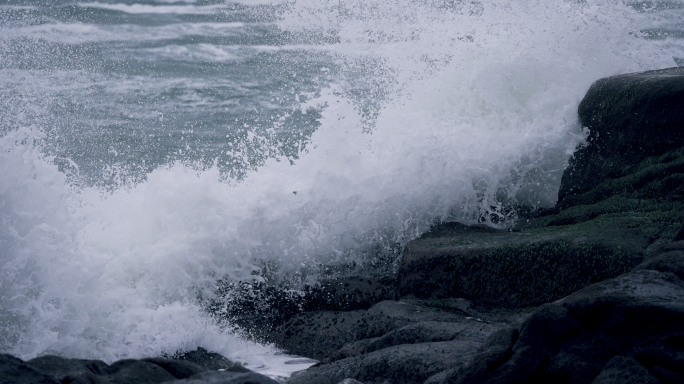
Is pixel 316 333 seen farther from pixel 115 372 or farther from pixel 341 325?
pixel 115 372

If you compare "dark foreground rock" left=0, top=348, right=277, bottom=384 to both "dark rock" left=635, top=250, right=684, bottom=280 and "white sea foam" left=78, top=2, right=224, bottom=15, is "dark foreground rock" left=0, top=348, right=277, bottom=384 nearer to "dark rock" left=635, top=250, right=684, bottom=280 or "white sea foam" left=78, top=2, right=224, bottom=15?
"dark rock" left=635, top=250, right=684, bottom=280

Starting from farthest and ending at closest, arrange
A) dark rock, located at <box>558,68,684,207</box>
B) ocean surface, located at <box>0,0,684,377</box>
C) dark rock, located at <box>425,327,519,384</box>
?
dark rock, located at <box>558,68,684,207</box> → ocean surface, located at <box>0,0,684,377</box> → dark rock, located at <box>425,327,519,384</box>

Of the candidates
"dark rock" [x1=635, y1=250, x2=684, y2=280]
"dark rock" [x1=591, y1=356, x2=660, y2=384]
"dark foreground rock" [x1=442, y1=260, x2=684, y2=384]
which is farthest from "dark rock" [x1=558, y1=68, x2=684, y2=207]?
"dark rock" [x1=591, y1=356, x2=660, y2=384]

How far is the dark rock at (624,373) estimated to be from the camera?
2.75 meters

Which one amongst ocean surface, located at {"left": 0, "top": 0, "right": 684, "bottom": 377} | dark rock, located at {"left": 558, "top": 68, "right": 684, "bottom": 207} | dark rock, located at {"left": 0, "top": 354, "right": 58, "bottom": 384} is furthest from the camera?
dark rock, located at {"left": 558, "top": 68, "right": 684, "bottom": 207}

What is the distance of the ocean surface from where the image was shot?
5758 millimetres

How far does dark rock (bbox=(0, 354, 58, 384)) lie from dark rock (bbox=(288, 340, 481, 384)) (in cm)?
180

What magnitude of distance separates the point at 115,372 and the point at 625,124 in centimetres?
513

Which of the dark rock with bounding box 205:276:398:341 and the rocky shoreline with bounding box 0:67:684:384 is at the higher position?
the rocky shoreline with bounding box 0:67:684:384

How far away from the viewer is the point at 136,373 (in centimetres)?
277

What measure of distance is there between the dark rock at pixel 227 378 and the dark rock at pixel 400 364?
1.29 metres

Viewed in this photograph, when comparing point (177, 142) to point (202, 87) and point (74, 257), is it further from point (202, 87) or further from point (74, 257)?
point (74, 257)

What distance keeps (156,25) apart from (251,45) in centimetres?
245

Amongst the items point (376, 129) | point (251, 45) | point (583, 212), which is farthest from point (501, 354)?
point (251, 45)
